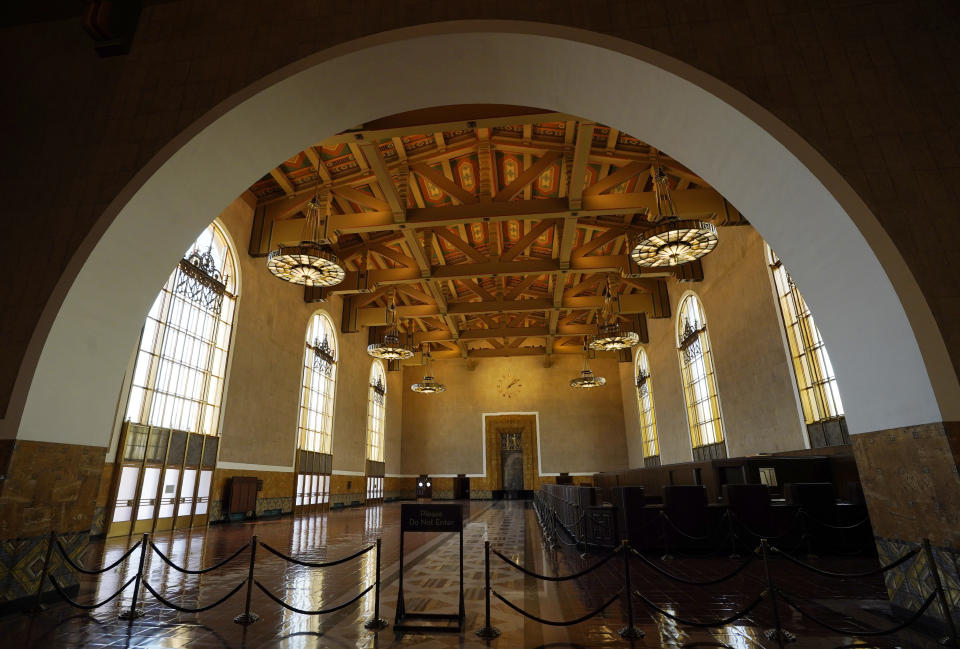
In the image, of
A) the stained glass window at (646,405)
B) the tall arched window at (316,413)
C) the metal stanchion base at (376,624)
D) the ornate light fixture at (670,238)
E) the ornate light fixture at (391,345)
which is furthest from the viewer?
the stained glass window at (646,405)

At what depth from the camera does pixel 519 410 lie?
93.5 ft

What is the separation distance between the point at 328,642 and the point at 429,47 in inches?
191

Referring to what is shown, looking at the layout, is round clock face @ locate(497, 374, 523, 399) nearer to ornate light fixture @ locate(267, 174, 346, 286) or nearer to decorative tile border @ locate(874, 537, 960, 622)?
ornate light fixture @ locate(267, 174, 346, 286)

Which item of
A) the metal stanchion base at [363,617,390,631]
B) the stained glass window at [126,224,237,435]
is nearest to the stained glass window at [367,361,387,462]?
the stained glass window at [126,224,237,435]

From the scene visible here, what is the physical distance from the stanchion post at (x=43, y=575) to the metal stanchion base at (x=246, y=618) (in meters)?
1.73

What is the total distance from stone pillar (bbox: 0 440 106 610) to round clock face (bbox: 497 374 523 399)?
24844mm

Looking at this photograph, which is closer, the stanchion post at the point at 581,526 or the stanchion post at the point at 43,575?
the stanchion post at the point at 43,575

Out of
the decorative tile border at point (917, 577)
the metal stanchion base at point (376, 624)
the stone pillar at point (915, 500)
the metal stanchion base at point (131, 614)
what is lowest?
the metal stanchion base at point (376, 624)

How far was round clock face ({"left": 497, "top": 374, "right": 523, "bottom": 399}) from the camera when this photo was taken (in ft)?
94.4

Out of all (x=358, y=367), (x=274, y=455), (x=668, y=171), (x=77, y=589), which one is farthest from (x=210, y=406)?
(x=668, y=171)

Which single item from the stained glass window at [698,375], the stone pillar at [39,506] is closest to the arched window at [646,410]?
the stained glass window at [698,375]

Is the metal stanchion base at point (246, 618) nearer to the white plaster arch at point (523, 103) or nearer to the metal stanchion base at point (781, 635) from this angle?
the white plaster arch at point (523, 103)

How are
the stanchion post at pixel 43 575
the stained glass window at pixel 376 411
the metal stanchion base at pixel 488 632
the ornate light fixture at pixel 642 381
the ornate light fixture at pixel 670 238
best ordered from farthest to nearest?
the stained glass window at pixel 376 411 < the ornate light fixture at pixel 642 381 < the ornate light fixture at pixel 670 238 < the stanchion post at pixel 43 575 < the metal stanchion base at pixel 488 632

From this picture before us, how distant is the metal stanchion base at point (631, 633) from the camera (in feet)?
11.2
